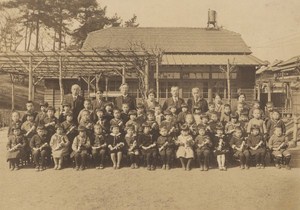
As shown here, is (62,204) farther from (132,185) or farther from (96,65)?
(96,65)

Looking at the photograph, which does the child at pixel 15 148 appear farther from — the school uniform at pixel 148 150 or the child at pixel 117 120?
the school uniform at pixel 148 150

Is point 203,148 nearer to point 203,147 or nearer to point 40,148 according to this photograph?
point 203,147

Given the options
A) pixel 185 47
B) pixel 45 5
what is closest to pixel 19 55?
pixel 185 47

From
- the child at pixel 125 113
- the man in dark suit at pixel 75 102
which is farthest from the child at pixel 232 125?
the man in dark suit at pixel 75 102

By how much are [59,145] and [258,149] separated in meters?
3.88

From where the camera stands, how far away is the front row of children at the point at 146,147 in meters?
7.40

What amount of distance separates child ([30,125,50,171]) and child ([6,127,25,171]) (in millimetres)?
245

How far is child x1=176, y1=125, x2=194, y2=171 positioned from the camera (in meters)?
7.37

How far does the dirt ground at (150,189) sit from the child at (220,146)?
0.78 ft

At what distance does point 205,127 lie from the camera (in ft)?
25.2

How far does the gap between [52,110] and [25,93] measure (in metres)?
20.8

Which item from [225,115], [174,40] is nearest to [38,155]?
[225,115]

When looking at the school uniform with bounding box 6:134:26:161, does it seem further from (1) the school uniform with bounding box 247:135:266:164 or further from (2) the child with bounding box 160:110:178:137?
(1) the school uniform with bounding box 247:135:266:164

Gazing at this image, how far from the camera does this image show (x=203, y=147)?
7.41 m
